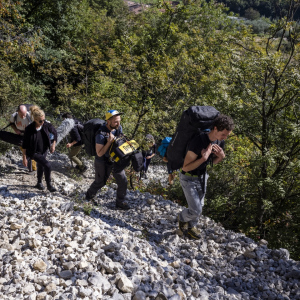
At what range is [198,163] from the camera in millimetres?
3818

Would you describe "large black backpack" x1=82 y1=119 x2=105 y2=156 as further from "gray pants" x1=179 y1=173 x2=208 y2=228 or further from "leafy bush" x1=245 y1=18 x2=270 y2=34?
"leafy bush" x1=245 y1=18 x2=270 y2=34

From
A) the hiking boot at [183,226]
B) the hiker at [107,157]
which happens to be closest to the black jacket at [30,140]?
the hiker at [107,157]

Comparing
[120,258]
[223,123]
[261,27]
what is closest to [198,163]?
[223,123]

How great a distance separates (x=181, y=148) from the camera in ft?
13.5

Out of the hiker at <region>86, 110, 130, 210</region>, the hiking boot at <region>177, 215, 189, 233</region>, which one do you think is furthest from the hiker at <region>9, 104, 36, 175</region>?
the hiking boot at <region>177, 215, 189, 233</region>

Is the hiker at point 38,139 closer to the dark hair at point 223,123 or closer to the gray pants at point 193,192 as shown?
the gray pants at point 193,192

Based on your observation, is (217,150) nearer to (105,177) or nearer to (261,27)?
(105,177)

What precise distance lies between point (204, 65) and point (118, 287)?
39.2 ft

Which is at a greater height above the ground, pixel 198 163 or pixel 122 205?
pixel 198 163

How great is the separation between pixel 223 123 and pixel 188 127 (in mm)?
583

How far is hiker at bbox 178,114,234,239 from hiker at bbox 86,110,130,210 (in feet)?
4.37

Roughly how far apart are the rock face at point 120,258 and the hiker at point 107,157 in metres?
0.44

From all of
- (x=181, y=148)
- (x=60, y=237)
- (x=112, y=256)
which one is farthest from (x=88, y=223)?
(x=181, y=148)

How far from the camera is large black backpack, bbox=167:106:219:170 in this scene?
3.82m
